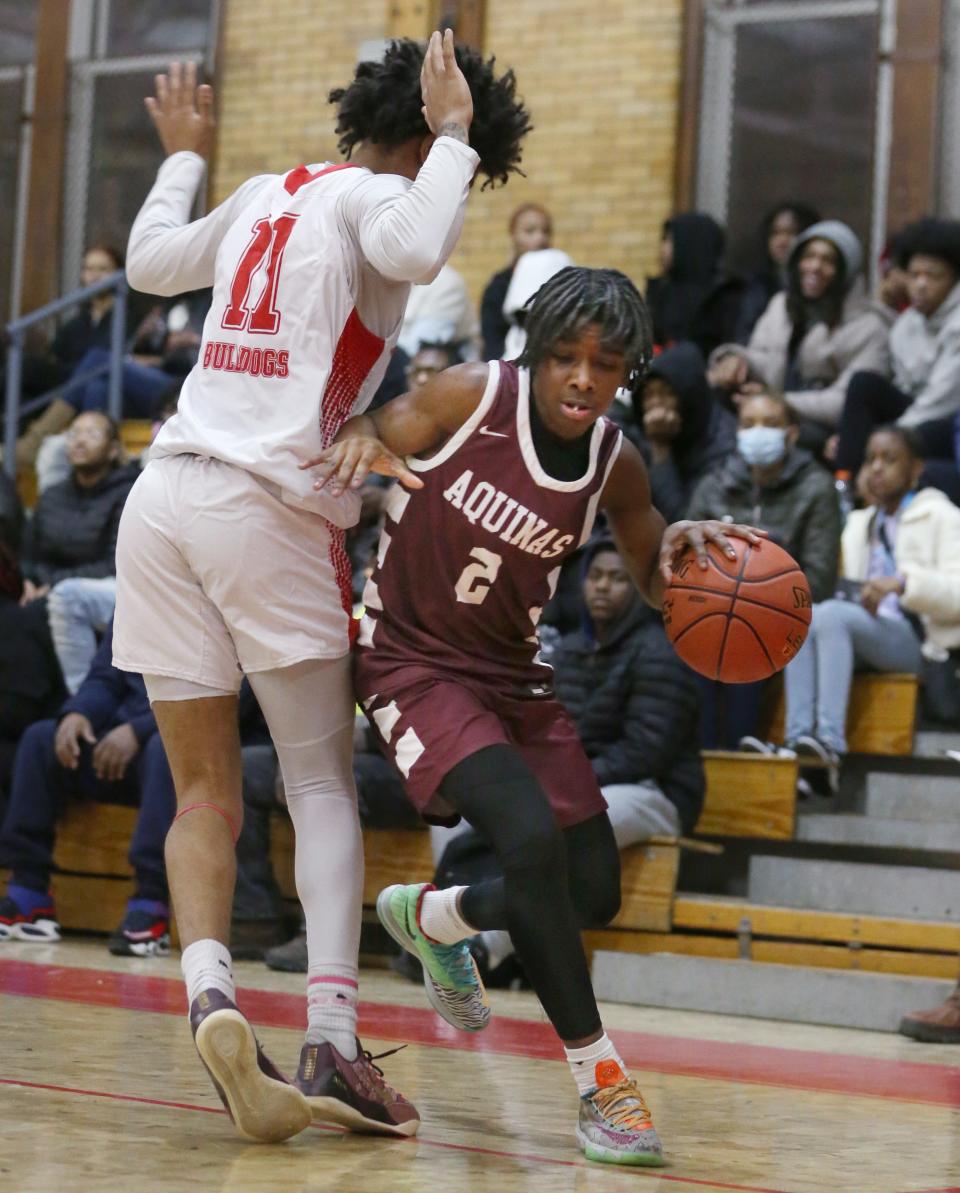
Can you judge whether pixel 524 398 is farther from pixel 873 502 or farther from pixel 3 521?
pixel 3 521

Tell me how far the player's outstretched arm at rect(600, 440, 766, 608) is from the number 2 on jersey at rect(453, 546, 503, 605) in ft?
0.98

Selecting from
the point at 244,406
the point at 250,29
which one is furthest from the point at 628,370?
the point at 250,29

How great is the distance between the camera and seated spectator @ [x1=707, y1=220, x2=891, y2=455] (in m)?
9.33

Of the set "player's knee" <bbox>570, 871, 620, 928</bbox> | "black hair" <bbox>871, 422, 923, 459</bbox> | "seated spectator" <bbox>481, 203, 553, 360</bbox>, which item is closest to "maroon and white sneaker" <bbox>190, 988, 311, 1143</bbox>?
"player's knee" <bbox>570, 871, 620, 928</bbox>

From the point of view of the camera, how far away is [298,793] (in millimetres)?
3578

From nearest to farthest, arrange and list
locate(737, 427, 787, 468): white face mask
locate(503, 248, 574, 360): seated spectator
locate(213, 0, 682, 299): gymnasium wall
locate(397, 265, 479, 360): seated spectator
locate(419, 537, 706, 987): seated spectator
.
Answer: locate(419, 537, 706, 987): seated spectator
locate(737, 427, 787, 468): white face mask
locate(503, 248, 574, 360): seated spectator
locate(397, 265, 479, 360): seated spectator
locate(213, 0, 682, 299): gymnasium wall

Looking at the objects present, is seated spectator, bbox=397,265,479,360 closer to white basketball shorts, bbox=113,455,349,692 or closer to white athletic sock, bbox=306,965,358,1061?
white basketball shorts, bbox=113,455,349,692

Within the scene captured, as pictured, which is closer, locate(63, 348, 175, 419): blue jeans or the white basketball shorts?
the white basketball shorts

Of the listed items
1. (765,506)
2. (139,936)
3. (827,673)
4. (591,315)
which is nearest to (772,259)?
(765,506)

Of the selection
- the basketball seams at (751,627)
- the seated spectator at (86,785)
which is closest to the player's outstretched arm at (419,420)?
the basketball seams at (751,627)

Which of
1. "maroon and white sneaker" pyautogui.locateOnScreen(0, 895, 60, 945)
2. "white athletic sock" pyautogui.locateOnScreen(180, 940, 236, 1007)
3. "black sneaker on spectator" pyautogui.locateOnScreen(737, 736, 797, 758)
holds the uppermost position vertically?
"black sneaker on spectator" pyautogui.locateOnScreen(737, 736, 797, 758)

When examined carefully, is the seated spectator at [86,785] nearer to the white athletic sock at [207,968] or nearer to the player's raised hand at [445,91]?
the white athletic sock at [207,968]

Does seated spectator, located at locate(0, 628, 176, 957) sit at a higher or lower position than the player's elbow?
lower

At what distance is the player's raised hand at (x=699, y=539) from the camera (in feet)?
12.4
